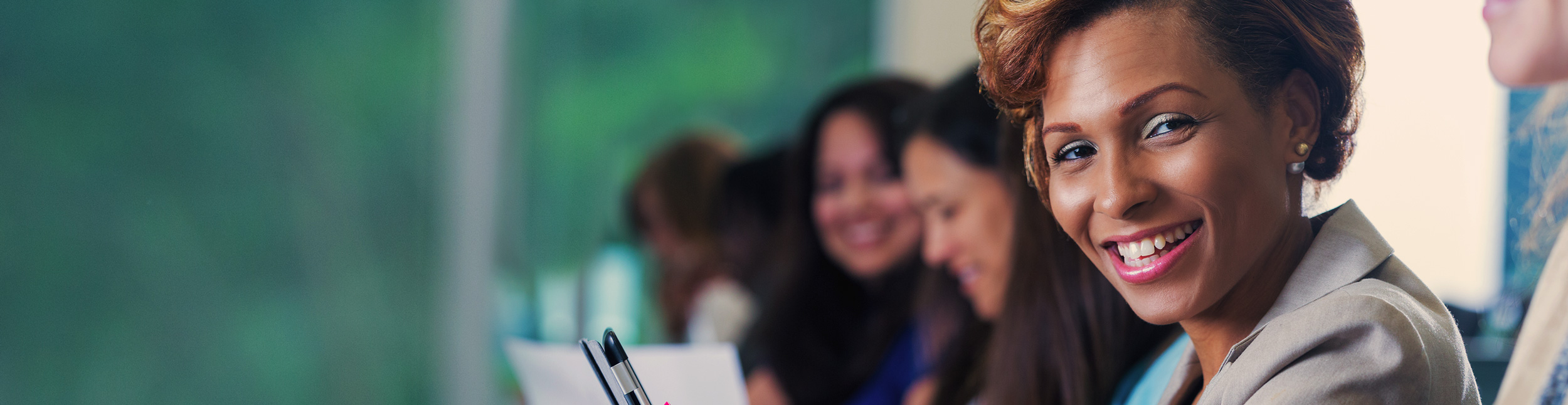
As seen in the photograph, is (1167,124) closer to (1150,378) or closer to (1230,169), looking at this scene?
(1230,169)

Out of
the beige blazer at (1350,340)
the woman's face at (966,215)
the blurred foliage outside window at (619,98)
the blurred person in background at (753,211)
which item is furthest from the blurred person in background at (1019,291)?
the blurred foliage outside window at (619,98)

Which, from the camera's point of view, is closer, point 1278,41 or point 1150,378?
point 1278,41

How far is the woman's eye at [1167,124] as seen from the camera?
458 mm

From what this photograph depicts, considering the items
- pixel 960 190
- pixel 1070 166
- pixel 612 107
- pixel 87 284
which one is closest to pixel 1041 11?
pixel 1070 166

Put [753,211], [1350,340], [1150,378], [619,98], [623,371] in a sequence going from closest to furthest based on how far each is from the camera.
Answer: [1350,340] → [623,371] → [1150,378] → [753,211] → [619,98]

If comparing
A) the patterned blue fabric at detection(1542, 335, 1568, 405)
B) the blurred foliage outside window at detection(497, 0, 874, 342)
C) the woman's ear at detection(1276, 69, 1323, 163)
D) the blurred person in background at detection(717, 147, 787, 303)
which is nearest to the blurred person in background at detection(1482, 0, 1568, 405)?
the patterned blue fabric at detection(1542, 335, 1568, 405)

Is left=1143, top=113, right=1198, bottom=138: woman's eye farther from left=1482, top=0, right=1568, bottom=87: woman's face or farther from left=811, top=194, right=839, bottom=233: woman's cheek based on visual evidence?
left=811, top=194, right=839, bottom=233: woman's cheek

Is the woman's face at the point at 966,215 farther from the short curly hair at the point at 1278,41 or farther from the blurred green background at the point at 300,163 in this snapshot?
the blurred green background at the point at 300,163

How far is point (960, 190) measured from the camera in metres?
1.18

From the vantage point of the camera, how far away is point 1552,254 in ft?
1.60

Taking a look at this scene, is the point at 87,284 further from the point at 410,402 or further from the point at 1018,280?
the point at 1018,280

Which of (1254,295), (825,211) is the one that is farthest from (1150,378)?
(825,211)

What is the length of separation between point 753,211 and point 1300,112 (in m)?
1.59

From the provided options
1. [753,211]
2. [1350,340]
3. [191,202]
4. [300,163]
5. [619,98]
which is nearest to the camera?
[1350,340]
